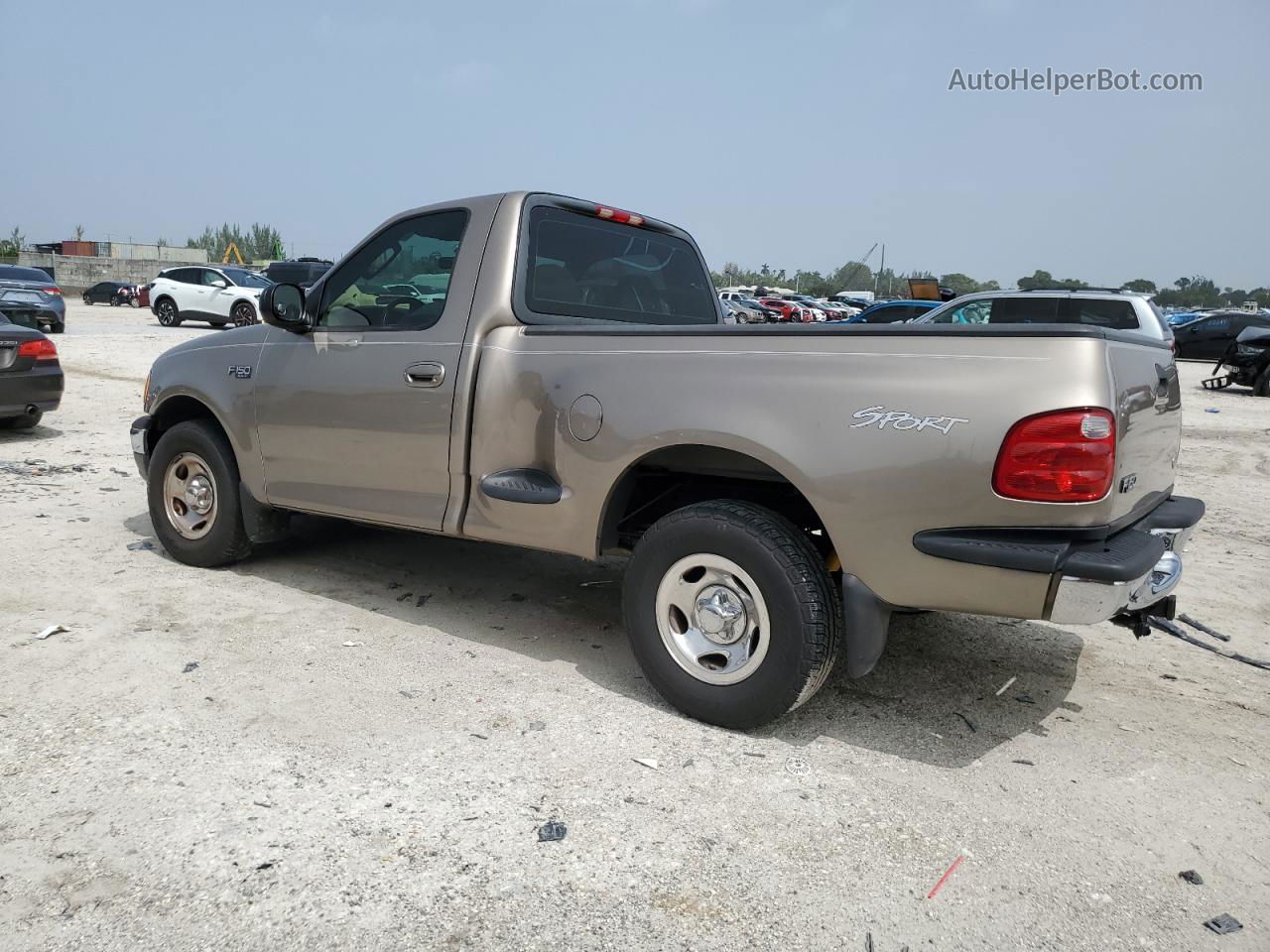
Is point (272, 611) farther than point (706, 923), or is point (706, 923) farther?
point (272, 611)

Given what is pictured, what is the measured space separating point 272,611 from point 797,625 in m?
2.69

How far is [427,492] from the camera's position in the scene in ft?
13.6

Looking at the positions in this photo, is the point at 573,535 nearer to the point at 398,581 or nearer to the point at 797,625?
the point at 797,625

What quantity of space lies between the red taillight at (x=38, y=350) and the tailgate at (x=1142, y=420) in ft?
30.7

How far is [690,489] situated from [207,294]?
969 inches

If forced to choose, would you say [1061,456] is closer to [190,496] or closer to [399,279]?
[399,279]

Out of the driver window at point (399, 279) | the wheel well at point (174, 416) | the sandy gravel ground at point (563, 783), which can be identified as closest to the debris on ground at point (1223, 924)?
the sandy gravel ground at point (563, 783)

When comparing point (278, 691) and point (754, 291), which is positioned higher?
point (754, 291)

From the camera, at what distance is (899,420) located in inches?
116

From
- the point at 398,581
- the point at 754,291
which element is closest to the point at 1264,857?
the point at 398,581

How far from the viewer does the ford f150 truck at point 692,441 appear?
2.81 m

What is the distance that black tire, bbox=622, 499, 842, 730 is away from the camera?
316 cm

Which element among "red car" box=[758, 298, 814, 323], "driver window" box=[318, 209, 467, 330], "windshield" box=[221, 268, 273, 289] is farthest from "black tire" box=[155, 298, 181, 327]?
"driver window" box=[318, 209, 467, 330]

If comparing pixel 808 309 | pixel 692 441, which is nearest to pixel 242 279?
pixel 692 441
